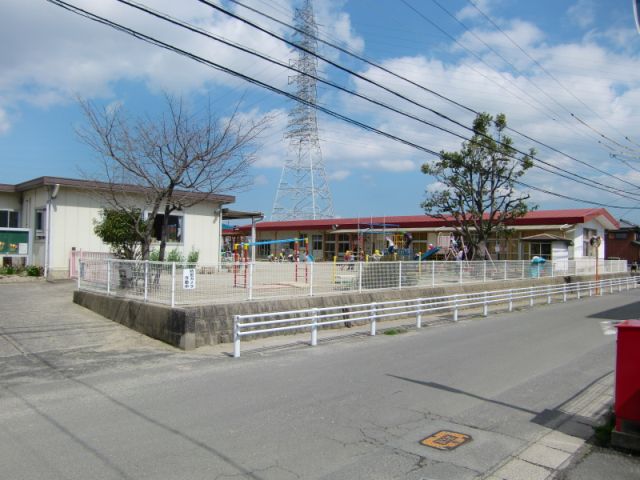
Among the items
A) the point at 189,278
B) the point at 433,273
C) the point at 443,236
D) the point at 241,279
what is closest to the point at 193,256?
the point at 433,273

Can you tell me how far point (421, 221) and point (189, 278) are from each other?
3163 centimetres

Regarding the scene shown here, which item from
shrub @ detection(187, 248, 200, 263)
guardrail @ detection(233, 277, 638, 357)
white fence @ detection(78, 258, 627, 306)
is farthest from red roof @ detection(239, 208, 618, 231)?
white fence @ detection(78, 258, 627, 306)

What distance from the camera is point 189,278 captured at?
10.4m

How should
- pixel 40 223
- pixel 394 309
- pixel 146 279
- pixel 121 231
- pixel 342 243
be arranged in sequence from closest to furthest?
1. pixel 146 279
2. pixel 394 309
3. pixel 121 231
4. pixel 40 223
5. pixel 342 243

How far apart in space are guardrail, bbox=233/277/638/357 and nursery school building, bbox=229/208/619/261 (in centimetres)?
366

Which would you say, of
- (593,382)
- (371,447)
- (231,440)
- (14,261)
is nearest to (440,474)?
(371,447)

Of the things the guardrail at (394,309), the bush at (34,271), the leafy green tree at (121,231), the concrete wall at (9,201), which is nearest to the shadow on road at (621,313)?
the guardrail at (394,309)

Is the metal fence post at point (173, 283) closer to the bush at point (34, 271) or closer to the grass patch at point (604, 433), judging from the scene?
the grass patch at point (604, 433)

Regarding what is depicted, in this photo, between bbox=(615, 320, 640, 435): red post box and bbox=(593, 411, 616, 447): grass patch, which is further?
bbox=(593, 411, 616, 447): grass patch

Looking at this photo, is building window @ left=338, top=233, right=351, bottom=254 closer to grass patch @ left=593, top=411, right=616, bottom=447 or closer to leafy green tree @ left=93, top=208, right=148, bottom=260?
leafy green tree @ left=93, top=208, right=148, bottom=260

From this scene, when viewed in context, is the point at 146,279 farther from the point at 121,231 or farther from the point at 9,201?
the point at 9,201

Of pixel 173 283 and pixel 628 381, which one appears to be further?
pixel 173 283

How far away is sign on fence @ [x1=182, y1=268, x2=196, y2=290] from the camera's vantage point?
10.4m

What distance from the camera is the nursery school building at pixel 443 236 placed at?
3247 centimetres
